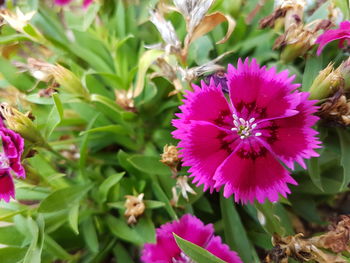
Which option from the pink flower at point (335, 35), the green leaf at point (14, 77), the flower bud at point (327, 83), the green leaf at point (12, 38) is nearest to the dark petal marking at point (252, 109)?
the flower bud at point (327, 83)

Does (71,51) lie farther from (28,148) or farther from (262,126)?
(262,126)

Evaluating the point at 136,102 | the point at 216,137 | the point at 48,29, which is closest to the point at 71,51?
the point at 48,29

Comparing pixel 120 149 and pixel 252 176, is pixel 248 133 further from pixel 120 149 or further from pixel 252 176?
pixel 120 149

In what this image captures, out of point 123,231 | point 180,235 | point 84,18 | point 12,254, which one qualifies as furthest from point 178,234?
point 84,18

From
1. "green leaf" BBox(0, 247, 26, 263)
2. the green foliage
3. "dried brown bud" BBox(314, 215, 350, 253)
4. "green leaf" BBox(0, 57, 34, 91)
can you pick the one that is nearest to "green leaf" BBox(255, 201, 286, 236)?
the green foliage

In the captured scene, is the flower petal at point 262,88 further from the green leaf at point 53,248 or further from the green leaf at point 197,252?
the green leaf at point 53,248

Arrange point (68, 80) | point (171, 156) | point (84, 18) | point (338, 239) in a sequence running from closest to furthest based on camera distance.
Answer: point (338, 239) < point (171, 156) < point (68, 80) < point (84, 18)

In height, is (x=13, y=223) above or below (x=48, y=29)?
below
